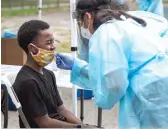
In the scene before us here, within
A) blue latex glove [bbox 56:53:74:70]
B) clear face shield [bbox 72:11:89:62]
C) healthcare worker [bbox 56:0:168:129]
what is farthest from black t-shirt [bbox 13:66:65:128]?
healthcare worker [bbox 56:0:168:129]

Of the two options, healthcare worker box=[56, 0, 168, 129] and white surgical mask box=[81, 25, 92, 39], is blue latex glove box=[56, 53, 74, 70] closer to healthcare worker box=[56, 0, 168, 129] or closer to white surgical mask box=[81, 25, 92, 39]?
white surgical mask box=[81, 25, 92, 39]

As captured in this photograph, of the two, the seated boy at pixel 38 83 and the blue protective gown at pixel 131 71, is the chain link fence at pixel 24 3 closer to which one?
the seated boy at pixel 38 83

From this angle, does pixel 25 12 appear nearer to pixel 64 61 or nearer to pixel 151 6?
pixel 151 6

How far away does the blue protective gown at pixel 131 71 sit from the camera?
72.5 inches

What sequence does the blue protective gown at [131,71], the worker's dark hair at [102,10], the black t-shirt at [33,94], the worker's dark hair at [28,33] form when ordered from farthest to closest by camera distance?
the worker's dark hair at [28,33] < the black t-shirt at [33,94] < the worker's dark hair at [102,10] < the blue protective gown at [131,71]

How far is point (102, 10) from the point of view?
2.00 m

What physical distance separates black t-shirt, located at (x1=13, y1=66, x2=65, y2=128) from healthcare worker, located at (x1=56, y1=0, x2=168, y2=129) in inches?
18.6

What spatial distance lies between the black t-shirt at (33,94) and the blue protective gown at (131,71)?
1.55 feet

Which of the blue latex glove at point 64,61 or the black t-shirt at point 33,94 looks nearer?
the black t-shirt at point 33,94

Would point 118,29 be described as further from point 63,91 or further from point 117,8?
point 63,91

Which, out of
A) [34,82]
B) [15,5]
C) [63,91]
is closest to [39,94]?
[34,82]

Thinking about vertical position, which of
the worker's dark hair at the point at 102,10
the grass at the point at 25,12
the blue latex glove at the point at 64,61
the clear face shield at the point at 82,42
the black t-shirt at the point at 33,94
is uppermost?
the worker's dark hair at the point at 102,10

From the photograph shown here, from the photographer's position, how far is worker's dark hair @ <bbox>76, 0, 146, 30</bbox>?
199 centimetres

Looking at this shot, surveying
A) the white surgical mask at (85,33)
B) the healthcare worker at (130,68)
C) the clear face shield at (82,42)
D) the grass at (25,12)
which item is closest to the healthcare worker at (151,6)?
the clear face shield at (82,42)
